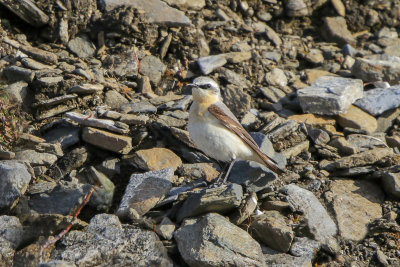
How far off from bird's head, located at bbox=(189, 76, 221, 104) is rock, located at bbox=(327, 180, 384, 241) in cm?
234

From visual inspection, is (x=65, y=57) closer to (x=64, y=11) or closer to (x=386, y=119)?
(x=64, y=11)

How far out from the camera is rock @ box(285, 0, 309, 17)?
1265cm

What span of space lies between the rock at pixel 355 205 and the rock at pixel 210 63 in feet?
11.4

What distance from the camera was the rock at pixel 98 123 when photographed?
28.4 feet

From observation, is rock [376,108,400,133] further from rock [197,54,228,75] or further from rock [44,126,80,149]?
rock [44,126,80,149]

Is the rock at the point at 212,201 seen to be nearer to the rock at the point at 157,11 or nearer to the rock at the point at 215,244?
the rock at the point at 215,244

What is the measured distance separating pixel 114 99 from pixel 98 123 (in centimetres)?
112

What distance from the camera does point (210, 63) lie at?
10.9 m

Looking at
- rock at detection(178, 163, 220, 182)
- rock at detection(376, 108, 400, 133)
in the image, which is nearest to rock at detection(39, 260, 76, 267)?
rock at detection(178, 163, 220, 182)

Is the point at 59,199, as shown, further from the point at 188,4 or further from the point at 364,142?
the point at 188,4

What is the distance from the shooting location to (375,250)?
300 inches

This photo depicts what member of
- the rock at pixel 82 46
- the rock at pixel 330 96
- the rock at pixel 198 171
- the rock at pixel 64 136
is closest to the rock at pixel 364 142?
the rock at pixel 330 96

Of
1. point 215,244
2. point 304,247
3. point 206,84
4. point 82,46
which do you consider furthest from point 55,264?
point 82,46

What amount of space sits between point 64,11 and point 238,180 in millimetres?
4871
